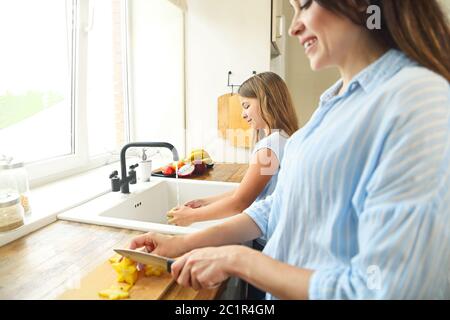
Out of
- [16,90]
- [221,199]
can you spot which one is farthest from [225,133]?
[16,90]

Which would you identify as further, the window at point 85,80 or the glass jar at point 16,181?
the window at point 85,80

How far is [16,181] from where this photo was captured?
104 centimetres

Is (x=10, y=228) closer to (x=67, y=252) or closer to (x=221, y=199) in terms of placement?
(x=67, y=252)

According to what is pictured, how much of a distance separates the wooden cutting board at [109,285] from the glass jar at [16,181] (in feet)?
1.51

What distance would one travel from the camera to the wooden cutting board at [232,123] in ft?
7.14

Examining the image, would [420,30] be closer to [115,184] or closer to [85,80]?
[115,184]

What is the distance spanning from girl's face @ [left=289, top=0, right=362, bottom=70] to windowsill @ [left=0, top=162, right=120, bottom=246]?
2.88ft

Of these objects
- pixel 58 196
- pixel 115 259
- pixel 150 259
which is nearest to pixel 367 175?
pixel 150 259

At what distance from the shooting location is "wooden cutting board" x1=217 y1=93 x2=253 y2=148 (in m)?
2.18

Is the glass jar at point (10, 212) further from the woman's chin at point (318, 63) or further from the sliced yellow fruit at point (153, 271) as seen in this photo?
the woman's chin at point (318, 63)

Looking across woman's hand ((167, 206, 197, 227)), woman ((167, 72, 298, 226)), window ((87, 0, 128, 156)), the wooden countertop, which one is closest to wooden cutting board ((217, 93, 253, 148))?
window ((87, 0, 128, 156))

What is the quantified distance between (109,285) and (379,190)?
537 mm

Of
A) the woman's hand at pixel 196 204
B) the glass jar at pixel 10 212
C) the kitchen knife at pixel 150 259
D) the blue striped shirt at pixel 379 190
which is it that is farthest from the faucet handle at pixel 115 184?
the blue striped shirt at pixel 379 190
